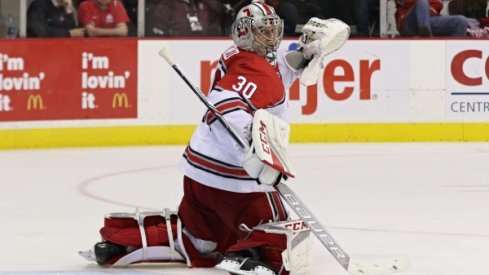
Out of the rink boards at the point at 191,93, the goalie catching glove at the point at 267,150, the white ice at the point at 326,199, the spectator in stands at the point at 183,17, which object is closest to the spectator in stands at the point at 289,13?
the rink boards at the point at 191,93

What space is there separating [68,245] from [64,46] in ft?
14.4

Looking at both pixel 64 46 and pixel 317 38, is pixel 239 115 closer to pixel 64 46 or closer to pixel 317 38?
pixel 317 38

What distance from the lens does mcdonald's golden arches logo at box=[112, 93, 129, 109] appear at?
386 inches

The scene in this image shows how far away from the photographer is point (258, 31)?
4.79m

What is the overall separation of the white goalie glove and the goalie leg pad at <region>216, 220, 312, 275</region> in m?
0.60

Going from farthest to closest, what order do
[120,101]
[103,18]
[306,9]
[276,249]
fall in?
[306,9] → [103,18] → [120,101] → [276,249]

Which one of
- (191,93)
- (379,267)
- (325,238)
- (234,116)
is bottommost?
(379,267)

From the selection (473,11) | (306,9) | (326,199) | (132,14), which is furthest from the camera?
(473,11)

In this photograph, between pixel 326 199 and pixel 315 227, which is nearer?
pixel 315 227

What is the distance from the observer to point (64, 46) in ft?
31.8

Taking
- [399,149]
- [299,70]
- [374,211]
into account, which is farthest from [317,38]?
[399,149]

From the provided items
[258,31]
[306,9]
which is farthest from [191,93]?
[258,31]

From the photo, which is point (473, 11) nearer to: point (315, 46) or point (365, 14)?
point (365, 14)

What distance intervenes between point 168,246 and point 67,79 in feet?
16.2
